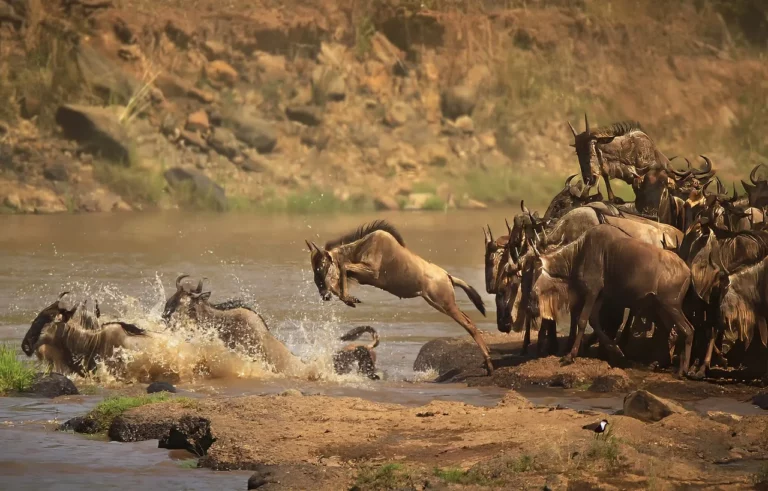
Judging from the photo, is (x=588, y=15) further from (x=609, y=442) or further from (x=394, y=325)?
(x=609, y=442)

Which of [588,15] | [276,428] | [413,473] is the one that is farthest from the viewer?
[588,15]

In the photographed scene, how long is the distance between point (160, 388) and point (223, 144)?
26.5 m

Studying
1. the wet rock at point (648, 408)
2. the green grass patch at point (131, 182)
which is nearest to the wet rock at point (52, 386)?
the wet rock at point (648, 408)

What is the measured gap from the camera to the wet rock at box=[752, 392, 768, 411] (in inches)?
435

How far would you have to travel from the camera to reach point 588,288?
1241 centimetres

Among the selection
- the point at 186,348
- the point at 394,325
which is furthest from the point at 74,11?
the point at 186,348

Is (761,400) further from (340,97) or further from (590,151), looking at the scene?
(340,97)

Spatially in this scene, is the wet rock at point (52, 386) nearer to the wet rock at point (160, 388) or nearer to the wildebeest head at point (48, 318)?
the wet rock at point (160, 388)

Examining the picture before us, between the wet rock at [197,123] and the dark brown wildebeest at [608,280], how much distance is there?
1052 inches

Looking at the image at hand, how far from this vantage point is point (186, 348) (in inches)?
513

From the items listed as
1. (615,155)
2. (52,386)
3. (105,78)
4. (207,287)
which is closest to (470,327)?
(615,155)

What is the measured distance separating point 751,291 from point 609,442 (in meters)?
3.83

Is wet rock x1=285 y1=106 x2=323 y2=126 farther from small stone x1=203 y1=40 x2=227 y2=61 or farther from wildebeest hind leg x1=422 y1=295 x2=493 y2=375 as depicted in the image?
wildebeest hind leg x1=422 y1=295 x2=493 y2=375

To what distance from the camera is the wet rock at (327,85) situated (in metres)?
41.6
